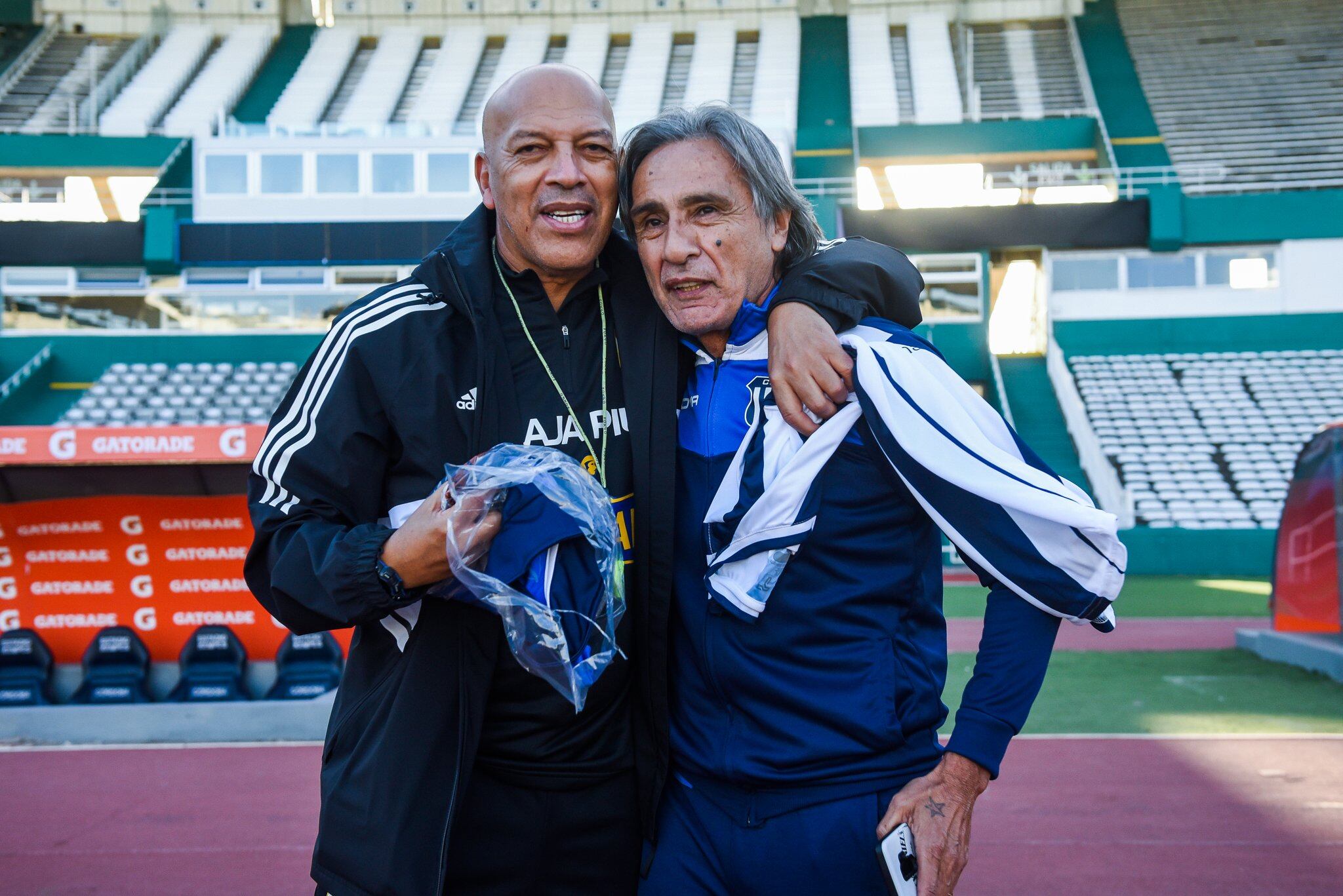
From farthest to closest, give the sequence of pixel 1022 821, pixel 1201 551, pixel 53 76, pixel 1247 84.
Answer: pixel 53 76 < pixel 1247 84 < pixel 1201 551 < pixel 1022 821

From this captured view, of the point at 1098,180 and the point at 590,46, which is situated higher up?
the point at 590,46

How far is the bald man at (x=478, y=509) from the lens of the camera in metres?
1.83

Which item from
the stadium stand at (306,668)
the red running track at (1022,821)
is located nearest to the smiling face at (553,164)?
the red running track at (1022,821)

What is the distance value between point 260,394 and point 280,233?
14.3 feet

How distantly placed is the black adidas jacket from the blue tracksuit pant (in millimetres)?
117

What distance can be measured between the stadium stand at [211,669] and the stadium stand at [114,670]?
0.26 meters

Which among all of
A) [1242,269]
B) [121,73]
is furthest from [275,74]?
[1242,269]

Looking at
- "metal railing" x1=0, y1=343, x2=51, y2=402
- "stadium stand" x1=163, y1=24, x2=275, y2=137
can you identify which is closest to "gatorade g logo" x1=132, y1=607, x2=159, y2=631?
"metal railing" x1=0, y1=343, x2=51, y2=402

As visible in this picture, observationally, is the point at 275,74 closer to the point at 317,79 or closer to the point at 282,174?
the point at 317,79

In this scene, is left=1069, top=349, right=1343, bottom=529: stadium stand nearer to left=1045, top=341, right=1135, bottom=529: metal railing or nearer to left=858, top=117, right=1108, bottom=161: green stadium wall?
left=1045, top=341, right=1135, bottom=529: metal railing

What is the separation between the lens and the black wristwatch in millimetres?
1725

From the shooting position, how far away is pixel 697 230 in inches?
81.0

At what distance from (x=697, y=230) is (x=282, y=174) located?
974 inches

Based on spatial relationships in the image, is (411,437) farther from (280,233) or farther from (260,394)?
(280,233)
